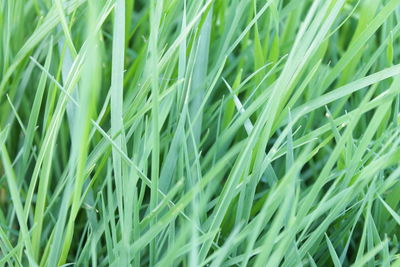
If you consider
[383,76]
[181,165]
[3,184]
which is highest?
[383,76]

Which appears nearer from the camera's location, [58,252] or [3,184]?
[58,252]

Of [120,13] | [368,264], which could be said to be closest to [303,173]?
[368,264]

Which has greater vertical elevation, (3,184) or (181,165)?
(181,165)

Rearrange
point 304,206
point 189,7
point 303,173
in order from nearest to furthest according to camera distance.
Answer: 1. point 304,206
2. point 189,7
3. point 303,173

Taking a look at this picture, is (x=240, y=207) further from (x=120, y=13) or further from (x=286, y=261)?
(x=120, y=13)

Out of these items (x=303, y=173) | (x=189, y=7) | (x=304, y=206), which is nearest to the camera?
(x=304, y=206)

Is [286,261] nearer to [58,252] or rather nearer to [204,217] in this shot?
[204,217]

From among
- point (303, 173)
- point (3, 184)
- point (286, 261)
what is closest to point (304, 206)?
Answer: point (286, 261)
